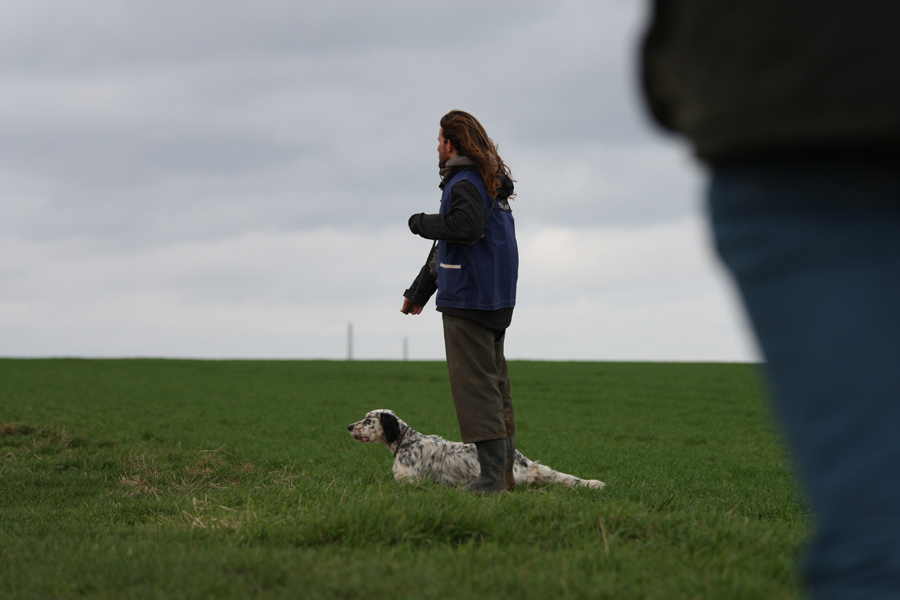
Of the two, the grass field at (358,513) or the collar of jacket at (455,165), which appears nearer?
the grass field at (358,513)

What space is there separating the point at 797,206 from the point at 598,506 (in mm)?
3253

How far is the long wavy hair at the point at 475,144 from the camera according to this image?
230 inches

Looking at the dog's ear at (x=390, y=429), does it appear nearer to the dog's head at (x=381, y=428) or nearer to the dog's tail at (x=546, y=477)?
the dog's head at (x=381, y=428)

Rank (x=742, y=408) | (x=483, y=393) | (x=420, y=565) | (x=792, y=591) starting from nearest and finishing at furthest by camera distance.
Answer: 1. (x=792, y=591)
2. (x=420, y=565)
3. (x=483, y=393)
4. (x=742, y=408)

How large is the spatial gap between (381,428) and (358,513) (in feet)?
13.6

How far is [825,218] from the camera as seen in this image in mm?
1392

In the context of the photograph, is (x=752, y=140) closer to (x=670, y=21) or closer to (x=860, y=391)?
(x=670, y=21)

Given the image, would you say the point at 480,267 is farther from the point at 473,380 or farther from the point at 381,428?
the point at 381,428

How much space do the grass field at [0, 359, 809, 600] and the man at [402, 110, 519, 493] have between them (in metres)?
0.57

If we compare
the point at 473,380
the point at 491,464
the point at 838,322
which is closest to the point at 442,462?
the point at 491,464

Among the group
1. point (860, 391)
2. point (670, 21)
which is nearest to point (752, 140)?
point (670, 21)

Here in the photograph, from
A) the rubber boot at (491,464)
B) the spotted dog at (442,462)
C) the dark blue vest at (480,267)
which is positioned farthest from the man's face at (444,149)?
the spotted dog at (442,462)

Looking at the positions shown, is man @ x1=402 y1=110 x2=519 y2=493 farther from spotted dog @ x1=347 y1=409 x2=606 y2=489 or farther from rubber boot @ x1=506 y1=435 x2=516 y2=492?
spotted dog @ x1=347 y1=409 x2=606 y2=489

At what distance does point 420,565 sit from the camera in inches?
129
